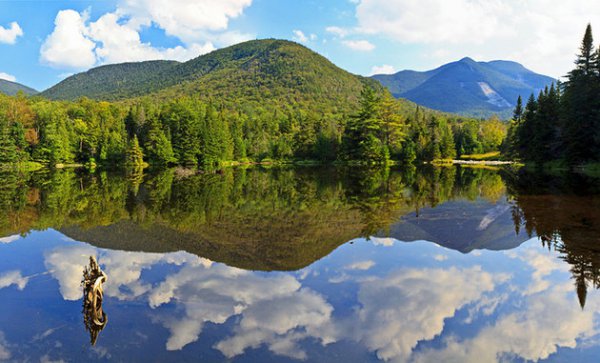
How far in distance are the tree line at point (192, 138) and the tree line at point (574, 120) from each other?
25733mm

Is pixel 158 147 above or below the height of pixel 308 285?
above

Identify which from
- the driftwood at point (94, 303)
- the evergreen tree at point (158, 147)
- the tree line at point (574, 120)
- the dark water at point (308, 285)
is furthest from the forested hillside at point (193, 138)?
the driftwood at point (94, 303)

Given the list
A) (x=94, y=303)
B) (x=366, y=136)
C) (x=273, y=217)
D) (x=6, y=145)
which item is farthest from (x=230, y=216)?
(x=6, y=145)

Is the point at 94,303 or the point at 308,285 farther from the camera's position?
the point at 308,285

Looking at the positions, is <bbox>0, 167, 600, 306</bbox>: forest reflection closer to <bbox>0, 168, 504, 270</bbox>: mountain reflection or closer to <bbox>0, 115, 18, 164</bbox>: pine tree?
<bbox>0, 168, 504, 270</bbox>: mountain reflection

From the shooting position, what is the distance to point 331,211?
2291 cm

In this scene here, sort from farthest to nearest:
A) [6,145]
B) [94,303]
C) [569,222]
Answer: [6,145]
[569,222]
[94,303]

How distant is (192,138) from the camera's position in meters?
77.3

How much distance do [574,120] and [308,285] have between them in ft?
165

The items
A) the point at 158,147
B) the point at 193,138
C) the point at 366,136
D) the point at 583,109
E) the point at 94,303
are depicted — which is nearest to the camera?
the point at 94,303

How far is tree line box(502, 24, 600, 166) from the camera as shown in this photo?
47594 mm

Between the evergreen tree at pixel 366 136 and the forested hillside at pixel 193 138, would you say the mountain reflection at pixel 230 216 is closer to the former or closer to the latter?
the evergreen tree at pixel 366 136

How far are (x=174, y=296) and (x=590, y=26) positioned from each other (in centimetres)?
6153

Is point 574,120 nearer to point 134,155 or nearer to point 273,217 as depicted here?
point 273,217
